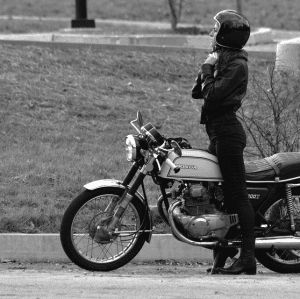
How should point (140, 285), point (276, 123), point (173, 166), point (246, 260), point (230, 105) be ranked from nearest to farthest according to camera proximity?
point (140, 285) → point (173, 166) → point (230, 105) → point (246, 260) → point (276, 123)

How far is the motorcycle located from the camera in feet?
23.4

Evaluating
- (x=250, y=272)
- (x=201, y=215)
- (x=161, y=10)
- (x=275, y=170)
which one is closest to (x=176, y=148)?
(x=201, y=215)

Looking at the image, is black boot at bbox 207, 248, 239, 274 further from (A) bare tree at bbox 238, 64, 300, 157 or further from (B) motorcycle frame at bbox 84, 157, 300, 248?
(A) bare tree at bbox 238, 64, 300, 157

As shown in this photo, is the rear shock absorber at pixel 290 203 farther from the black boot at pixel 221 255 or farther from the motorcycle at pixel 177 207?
the black boot at pixel 221 255

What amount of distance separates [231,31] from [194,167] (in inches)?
40.2

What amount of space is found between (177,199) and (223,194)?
0.35 m

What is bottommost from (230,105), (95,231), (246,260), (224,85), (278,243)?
(246,260)

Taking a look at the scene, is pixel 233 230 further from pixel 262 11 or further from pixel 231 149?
pixel 262 11

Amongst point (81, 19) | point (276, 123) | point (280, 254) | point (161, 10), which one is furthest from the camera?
point (161, 10)

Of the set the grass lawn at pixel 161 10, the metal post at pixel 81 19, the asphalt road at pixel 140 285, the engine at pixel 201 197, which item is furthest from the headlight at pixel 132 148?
the grass lawn at pixel 161 10

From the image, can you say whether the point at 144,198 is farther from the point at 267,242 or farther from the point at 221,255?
the point at 267,242

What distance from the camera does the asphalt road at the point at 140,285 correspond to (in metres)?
5.95

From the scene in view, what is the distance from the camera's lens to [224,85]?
697cm

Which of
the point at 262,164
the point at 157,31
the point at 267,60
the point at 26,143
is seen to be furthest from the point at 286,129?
the point at 157,31
